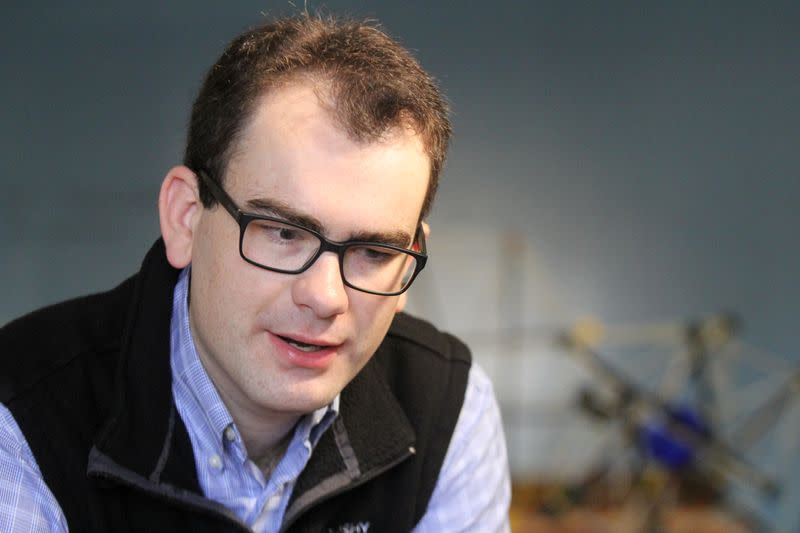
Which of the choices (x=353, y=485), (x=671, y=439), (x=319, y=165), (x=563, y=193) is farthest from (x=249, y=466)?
(x=563, y=193)

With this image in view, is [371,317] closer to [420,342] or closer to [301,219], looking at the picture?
[301,219]

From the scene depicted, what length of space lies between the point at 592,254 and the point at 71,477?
122 inches

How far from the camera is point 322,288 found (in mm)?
1122

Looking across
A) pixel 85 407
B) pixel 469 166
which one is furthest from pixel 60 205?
pixel 85 407

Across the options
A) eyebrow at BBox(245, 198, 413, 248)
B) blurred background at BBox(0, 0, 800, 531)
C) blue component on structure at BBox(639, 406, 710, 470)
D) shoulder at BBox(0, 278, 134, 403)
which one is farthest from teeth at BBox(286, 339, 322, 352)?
blurred background at BBox(0, 0, 800, 531)

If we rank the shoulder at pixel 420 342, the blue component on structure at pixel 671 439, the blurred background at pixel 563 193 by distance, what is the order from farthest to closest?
the blurred background at pixel 563 193 < the blue component on structure at pixel 671 439 < the shoulder at pixel 420 342

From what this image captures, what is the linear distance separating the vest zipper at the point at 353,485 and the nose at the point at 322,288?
11.5 inches

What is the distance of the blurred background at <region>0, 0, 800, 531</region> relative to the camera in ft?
12.2

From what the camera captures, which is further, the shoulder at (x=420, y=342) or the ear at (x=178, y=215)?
the shoulder at (x=420, y=342)

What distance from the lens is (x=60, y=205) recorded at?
12.3 feet

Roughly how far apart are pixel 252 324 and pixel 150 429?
0.63ft

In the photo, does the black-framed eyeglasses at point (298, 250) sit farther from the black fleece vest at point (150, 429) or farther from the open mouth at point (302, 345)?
the black fleece vest at point (150, 429)

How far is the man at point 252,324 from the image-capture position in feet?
3.73

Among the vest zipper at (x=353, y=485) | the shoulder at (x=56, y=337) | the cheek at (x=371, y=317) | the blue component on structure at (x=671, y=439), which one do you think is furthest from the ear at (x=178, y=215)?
the blue component on structure at (x=671, y=439)
